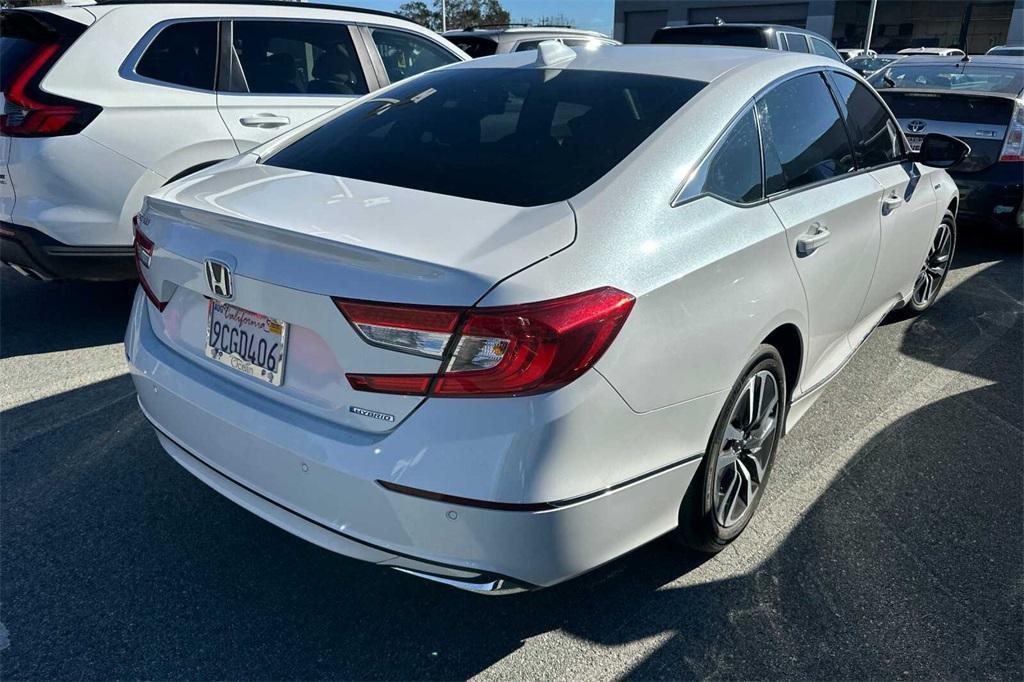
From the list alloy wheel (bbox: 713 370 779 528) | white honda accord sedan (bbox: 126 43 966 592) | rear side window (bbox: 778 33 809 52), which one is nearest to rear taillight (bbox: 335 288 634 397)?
white honda accord sedan (bbox: 126 43 966 592)

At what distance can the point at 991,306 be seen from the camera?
532 cm

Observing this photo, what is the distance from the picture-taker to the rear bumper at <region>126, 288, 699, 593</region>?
185 cm

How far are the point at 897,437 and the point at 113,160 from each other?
414cm

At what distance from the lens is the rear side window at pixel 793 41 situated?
1062cm

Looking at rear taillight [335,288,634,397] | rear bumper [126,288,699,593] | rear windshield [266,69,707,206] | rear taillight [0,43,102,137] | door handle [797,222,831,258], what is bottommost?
rear bumper [126,288,699,593]

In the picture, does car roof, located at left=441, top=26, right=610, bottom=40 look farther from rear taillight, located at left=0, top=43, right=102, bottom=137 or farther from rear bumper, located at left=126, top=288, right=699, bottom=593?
rear bumper, located at left=126, top=288, right=699, bottom=593

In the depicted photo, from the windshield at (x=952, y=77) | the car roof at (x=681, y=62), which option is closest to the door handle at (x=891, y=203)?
the car roof at (x=681, y=62)

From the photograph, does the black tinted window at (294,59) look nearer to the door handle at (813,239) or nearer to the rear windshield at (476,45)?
the door handle at (813,239)

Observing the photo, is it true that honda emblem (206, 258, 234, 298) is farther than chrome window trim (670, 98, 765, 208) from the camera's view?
No

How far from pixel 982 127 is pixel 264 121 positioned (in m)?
5.44

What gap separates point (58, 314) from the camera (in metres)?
4.81

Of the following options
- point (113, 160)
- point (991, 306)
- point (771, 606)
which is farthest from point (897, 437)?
point (113, 160)

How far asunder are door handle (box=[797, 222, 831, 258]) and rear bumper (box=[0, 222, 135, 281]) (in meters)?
3.48

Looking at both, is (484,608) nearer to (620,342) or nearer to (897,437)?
(620,342)
